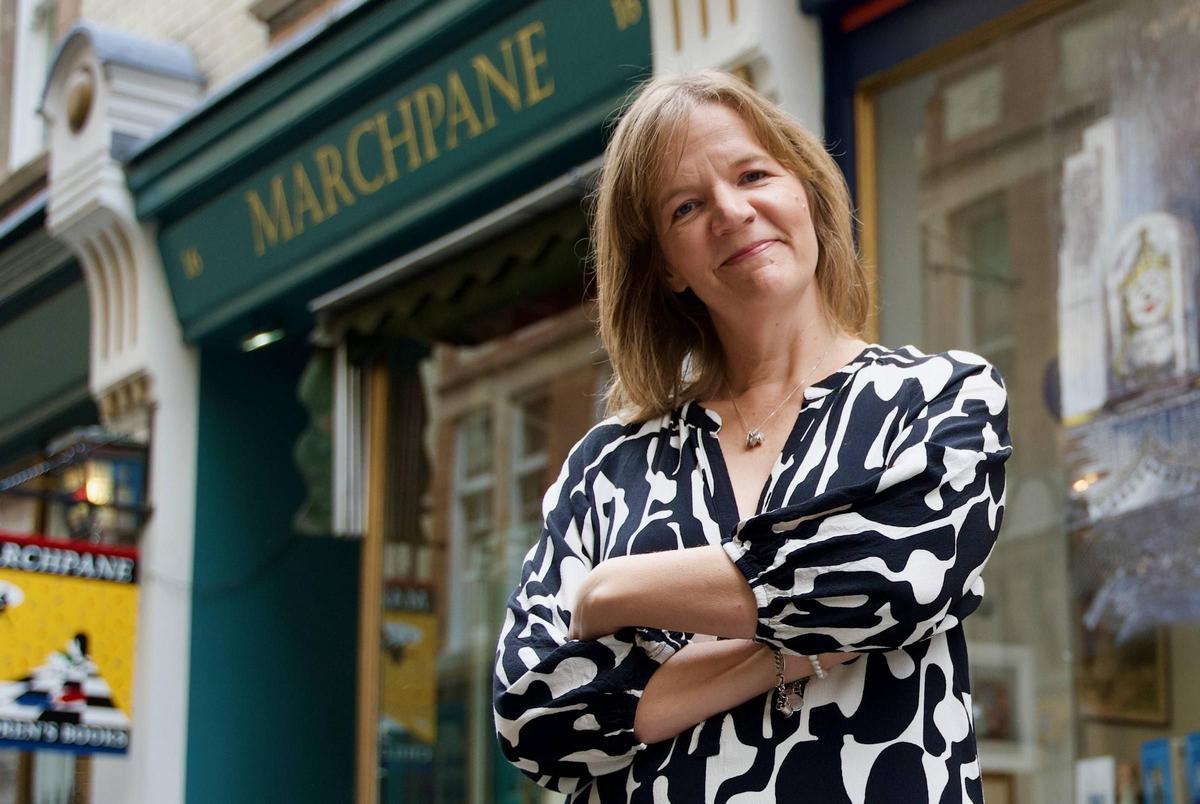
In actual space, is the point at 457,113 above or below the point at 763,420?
above


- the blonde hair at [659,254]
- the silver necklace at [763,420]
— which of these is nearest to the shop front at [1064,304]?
the blonde hair at [659,254]

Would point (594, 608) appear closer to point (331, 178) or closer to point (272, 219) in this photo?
point (331, 178)

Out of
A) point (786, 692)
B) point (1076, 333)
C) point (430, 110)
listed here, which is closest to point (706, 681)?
point (786, 692)

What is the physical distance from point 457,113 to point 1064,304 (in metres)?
2.50

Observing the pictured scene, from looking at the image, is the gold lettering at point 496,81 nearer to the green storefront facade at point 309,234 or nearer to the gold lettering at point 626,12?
the green storefront facade at point 309,234

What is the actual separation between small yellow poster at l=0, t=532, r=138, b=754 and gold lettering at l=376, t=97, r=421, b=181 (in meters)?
2.00

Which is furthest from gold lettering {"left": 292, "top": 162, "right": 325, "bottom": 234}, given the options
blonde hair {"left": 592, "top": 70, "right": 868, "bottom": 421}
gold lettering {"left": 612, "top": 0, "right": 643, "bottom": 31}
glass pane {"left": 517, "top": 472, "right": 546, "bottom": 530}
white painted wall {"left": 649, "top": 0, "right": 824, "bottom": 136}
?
blonde hair {"left": 592, "top": 70, "right": 868, "bottom": 421}

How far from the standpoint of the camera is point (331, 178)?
23.2 feet

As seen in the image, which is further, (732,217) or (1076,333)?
(1076,333)

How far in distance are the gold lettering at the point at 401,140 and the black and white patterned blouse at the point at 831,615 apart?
185 inches

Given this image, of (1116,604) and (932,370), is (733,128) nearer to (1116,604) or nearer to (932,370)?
(932,370)

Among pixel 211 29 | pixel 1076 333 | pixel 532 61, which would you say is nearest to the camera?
pixel 1076 333

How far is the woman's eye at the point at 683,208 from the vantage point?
2193mm

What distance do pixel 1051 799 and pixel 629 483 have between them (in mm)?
3013
